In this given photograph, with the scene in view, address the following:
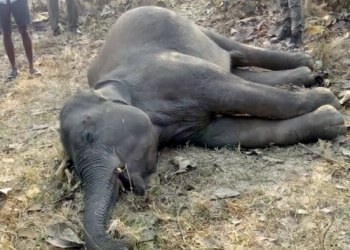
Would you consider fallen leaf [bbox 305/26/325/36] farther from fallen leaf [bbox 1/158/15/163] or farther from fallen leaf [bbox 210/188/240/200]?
fallen leaf [bbox 1/158/15/163]

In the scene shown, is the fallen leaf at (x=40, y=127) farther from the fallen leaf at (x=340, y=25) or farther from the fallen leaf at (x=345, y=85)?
the fallen leaf at (x=340, y=25)

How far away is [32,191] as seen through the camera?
4.23 m

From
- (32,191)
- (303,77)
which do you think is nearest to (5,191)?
(32,191)

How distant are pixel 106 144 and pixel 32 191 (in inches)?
31.6

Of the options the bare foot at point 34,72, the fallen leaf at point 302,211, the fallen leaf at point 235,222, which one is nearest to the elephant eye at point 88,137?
the fallen leaf at point 235,222

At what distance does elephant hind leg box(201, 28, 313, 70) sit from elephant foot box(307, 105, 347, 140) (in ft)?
4.64

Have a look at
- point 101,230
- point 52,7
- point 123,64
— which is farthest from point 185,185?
point 52,7

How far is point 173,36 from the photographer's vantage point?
505 cm

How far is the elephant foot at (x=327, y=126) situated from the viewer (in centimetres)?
443

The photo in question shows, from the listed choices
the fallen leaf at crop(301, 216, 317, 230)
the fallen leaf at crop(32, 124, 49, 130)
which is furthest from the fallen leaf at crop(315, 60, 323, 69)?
the fallen leaf at crop(32, 124, 49, 130)

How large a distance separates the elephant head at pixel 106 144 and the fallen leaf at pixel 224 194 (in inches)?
20.2

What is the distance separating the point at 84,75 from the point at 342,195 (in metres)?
4.31

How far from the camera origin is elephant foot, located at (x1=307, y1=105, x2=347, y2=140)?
443 cm

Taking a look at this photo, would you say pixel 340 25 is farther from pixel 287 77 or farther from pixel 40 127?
pixel 40 127
